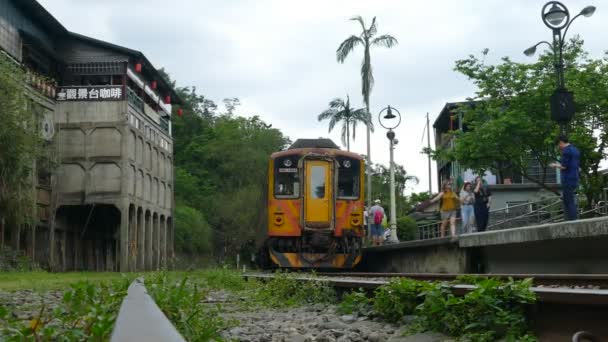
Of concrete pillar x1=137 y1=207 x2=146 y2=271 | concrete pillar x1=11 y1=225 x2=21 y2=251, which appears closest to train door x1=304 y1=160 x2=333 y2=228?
concrete pillar x1=11 y1=225 x2=21 y2=251

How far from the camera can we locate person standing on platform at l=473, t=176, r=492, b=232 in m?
16.0

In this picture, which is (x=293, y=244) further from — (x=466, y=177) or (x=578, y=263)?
(x=466, y=177)

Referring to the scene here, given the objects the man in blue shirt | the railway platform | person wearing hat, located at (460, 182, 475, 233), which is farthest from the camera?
person wearing hat, located at (460, 182, 475, 233)

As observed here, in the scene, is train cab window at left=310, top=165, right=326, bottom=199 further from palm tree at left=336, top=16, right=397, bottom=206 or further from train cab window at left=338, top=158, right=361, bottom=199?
palm tree at left=336, top=16, right=397, bottom=206

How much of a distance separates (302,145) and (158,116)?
24.3 metres

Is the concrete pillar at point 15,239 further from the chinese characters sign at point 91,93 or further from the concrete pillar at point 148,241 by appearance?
the concrete pillar at point 148,241

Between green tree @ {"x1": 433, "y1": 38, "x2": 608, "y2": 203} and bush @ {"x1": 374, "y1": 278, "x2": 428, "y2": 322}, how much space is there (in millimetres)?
22013

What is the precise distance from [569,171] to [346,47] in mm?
29810

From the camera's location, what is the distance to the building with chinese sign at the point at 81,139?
30.7 metres

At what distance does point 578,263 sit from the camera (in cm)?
1025

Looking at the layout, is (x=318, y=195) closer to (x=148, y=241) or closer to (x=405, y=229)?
(x=148, y=241)

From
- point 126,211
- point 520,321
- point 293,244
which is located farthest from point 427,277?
point 126,211

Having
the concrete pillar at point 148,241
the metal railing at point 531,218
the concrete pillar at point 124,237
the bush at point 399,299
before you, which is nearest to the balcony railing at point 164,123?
the concrete pillar at point 148,241

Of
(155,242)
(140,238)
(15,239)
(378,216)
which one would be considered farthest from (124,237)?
(378,216)
